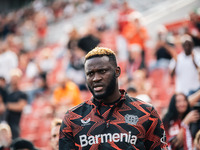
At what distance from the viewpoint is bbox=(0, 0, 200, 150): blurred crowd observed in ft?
12.9

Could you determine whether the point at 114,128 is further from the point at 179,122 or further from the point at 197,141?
the point at 179,122

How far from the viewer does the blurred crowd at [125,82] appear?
3943mm

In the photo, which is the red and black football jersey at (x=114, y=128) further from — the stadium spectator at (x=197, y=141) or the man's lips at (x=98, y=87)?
the stadium spectator at (x=197, y=141)

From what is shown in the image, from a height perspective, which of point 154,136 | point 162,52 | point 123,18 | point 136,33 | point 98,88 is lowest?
point 154,136

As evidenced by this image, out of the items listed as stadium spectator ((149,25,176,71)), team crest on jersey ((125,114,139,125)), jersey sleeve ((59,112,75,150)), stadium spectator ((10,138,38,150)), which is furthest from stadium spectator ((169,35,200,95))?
jersey sleeve ((59,112,75,150))

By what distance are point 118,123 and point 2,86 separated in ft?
15.3

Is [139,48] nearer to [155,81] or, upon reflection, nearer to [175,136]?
[155,81]

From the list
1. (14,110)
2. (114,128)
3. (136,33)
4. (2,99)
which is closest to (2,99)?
(2,99)

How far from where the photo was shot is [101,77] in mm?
2057

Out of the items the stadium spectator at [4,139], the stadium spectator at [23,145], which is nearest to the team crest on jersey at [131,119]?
the stadium spectator at [23,145]

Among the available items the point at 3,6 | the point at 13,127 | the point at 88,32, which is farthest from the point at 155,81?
the point at 3,6

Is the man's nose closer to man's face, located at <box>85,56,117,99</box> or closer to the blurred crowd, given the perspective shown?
man's face, located at <box>85,56,117,99</box>

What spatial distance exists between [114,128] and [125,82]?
5.25 meters

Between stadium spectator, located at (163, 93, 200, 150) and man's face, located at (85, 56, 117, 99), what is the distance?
6.33 ft
